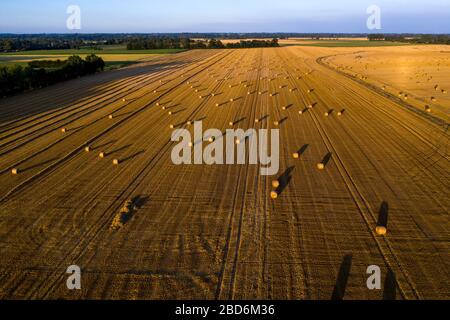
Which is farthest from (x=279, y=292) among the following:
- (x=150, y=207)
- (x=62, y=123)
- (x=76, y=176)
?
(x=62, y=123)

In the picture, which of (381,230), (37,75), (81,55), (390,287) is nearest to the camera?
(390,287)

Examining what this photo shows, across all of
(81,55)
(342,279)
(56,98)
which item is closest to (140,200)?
(342,279)

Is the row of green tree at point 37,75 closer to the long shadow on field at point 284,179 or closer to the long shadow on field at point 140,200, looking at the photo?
the long shadow on field at point 140,200

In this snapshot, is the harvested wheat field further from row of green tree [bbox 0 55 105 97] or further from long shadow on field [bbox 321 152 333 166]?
row of green tree [bbox 0 55 105 97]

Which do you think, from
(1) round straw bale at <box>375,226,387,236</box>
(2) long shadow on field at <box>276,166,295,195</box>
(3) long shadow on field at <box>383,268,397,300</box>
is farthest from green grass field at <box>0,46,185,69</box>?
(3) long shadow on field at <box>383,268,397,300</box>

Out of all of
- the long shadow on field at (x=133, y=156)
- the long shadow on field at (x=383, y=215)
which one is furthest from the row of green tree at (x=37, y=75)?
the long shadow on field at (x=383, y=215)

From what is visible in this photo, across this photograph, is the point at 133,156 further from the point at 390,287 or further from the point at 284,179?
the point at 390,287

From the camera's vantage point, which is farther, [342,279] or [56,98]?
[56,98]
